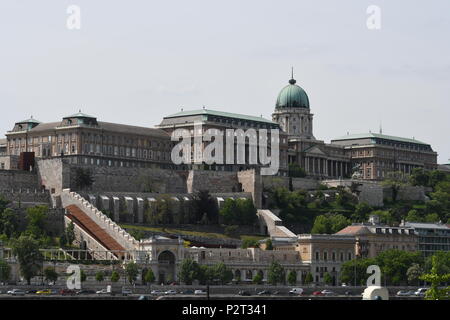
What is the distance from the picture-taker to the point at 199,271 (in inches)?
4934

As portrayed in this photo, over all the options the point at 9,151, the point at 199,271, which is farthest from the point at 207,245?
the point at 9,151

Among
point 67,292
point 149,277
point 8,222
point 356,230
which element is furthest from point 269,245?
point 67,292

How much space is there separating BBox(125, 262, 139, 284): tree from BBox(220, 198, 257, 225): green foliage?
32217 mm

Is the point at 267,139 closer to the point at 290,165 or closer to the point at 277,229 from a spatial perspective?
the point at 290,165

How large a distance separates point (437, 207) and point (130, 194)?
164 ft

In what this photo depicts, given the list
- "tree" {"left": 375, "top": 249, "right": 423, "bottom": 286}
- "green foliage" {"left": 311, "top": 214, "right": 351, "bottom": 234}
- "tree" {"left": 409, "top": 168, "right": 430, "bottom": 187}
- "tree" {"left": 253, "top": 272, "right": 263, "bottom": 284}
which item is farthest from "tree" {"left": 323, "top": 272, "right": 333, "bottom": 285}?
"tree" {"left": 409, "top": 168, "right": 430, "bottom": 187}

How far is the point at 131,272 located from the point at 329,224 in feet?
136

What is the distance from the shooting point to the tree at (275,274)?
431 ft

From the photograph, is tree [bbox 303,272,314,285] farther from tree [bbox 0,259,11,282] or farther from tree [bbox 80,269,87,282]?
tree [bbox 0,259,11,282]

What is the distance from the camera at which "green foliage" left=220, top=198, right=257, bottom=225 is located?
6058 inches

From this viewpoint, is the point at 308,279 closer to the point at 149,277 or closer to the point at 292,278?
the point at 292,278

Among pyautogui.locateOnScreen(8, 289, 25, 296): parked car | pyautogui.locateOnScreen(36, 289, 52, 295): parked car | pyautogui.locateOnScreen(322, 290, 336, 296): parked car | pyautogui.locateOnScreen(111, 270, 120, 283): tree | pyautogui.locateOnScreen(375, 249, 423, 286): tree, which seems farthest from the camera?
pyautogui.locateOnScreen(375, 249, 423, 286): tree

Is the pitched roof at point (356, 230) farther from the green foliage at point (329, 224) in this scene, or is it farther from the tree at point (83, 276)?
the tree at point (83, 276)

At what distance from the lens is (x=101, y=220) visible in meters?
140
